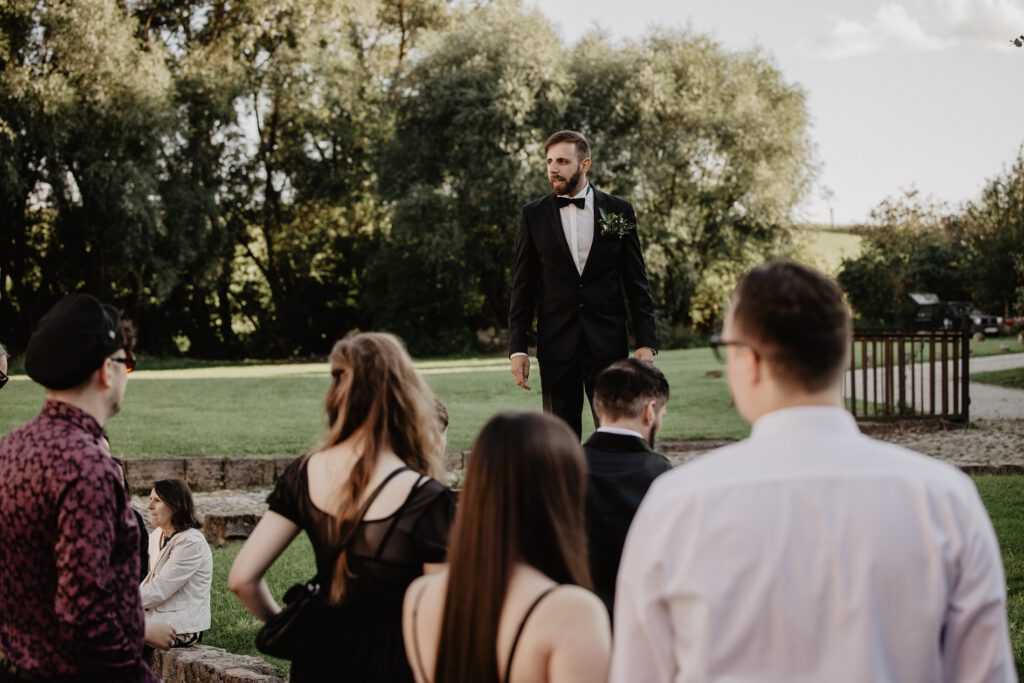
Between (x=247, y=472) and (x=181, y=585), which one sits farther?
(x=247, y=472)

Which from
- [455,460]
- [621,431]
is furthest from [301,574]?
[621,431]

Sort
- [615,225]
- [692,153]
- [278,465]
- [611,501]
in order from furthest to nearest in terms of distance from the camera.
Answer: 1. [692,153]
2. [278,465]
3. [615,225]
4. [611,501]

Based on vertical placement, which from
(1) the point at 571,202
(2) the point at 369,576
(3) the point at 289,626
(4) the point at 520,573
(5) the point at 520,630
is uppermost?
(1) the point at 571,202

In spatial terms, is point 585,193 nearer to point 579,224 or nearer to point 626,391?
point 579,224

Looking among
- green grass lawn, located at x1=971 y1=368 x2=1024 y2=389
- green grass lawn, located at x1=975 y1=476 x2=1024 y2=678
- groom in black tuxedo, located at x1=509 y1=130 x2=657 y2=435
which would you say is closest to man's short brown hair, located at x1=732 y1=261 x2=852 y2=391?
green grass lawn, located at x1=975 y1=476 x2=1024 y2=678

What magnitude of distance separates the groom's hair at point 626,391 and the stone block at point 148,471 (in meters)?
7.80

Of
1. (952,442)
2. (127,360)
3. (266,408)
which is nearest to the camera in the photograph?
(127,360)

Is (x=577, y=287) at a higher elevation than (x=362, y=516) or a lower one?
higher

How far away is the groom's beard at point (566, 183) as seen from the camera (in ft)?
19.3

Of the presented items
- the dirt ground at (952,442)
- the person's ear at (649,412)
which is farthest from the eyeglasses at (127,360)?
the dirt ground at (952,442)

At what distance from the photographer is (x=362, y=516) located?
305cm

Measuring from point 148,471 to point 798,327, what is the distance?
9918mm

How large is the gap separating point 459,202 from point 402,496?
34621 mm

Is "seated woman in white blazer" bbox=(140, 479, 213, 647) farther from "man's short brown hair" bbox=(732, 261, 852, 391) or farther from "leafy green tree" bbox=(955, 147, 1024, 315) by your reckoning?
"leafy green tree" bbox=(955, 147, 1024, 315)
